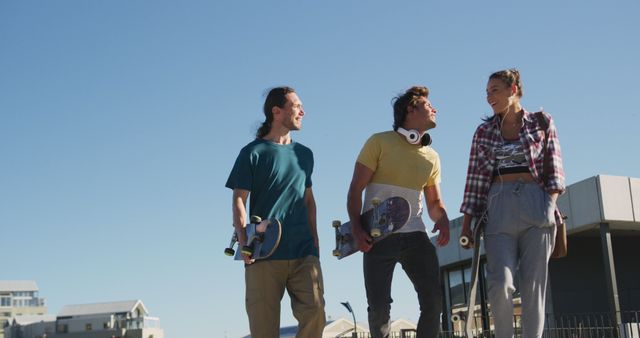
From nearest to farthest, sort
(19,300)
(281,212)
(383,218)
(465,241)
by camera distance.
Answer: (465,241), (281,212), (383,218), (19,300)

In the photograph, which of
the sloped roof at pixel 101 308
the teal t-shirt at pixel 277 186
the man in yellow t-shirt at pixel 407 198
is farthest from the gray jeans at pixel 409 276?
the sloped roof at pixel 101 308

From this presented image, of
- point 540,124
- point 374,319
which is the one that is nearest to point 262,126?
point 374,319

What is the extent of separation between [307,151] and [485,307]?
1827 centimetres

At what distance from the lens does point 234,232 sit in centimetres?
501

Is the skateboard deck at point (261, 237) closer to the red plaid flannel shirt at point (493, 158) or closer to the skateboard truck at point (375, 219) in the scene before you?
the skateboard truck at point (375, 219)

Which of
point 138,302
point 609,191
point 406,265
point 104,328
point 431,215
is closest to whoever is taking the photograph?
point 406,265

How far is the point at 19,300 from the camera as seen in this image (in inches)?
5536

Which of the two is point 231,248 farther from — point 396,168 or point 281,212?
point 396,168

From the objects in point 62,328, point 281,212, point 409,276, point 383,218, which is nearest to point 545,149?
point 383,218

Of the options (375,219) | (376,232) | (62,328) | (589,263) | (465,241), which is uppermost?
(62,328)

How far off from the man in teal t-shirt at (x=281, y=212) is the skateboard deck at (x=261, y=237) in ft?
0.17

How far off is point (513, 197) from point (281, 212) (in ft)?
4.87

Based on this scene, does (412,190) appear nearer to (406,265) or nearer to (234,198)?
(406,265)

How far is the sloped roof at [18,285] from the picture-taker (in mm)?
139625
